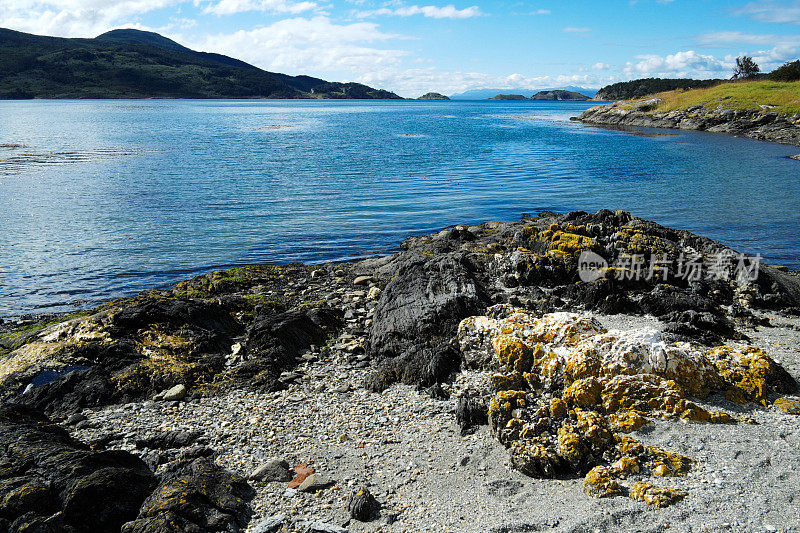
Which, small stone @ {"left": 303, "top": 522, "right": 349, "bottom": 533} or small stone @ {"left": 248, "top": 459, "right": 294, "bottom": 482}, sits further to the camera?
small stone @ {"left": 248, "top": 459, "right": 294, "bottom": 482}

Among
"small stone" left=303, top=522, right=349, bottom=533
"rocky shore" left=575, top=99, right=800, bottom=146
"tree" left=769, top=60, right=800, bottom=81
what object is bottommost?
"small stone" left=303, top=522, right=349, bottom=533

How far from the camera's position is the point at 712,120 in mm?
82062

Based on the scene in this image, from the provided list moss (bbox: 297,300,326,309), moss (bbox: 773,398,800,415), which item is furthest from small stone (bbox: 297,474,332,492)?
moss (bbox: 773,398,800,415)

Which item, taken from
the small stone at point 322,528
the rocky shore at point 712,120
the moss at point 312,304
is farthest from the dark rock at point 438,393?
the rocky shore at point 712,120

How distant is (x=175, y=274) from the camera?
21250 mm

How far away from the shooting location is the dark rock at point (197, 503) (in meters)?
6.86

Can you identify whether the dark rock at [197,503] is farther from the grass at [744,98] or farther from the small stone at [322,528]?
the grass at [744,98]

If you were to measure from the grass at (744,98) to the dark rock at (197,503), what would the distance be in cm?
9043

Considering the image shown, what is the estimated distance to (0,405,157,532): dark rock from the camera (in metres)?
6.66

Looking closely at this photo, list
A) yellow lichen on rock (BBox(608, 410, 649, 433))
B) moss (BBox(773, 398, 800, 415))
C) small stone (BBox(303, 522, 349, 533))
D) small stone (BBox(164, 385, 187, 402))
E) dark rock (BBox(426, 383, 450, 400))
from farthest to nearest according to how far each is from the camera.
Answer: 1. small stone (BBox(164, 385, 187, 402))
2. dark rock (BBox(426, 383, 450, 400))
3. moss (BBox(773, 398, 800, 415))
4. yellow lichen on rock (BBox(608, 410, 649, 433))
5. small stone (BBox(303, 522, 349, 533))

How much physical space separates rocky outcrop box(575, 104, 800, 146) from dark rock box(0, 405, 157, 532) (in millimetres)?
81494

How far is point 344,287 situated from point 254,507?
11193 millimetres

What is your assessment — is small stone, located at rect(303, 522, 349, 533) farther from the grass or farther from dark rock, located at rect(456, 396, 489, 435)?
the grass

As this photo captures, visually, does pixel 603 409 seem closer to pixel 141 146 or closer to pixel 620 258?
pixel 620 258
